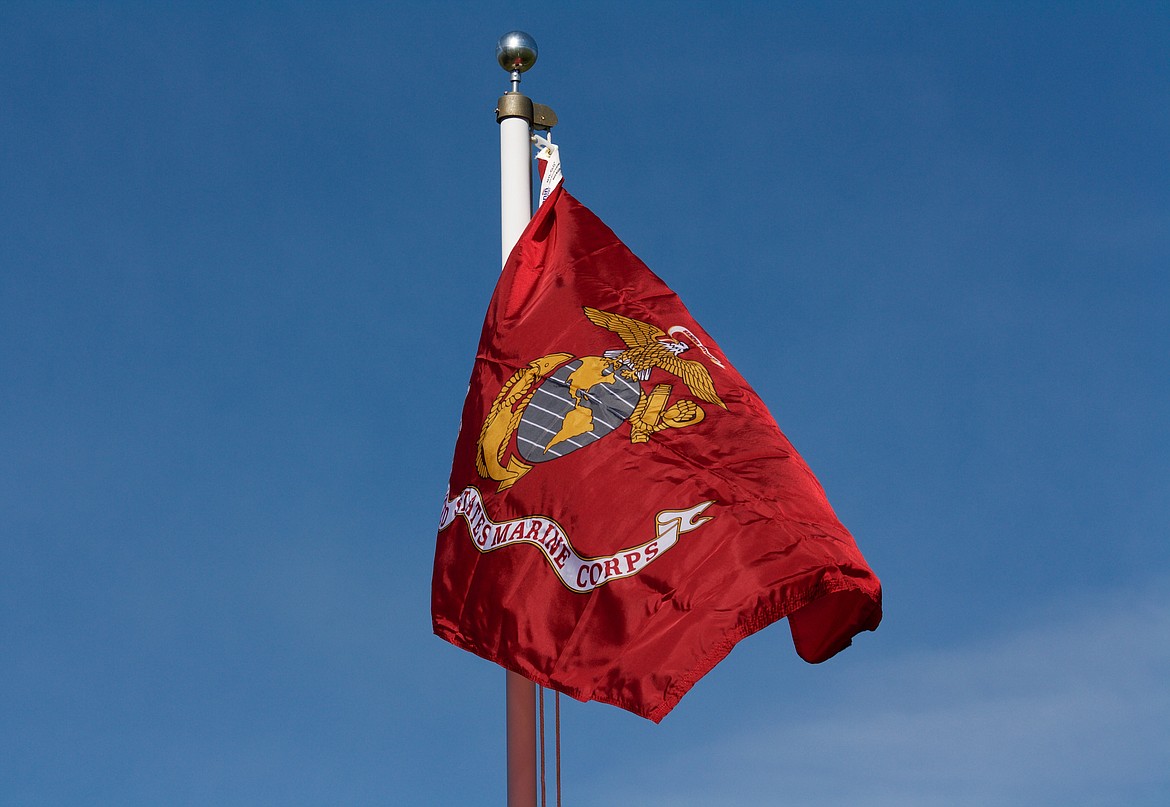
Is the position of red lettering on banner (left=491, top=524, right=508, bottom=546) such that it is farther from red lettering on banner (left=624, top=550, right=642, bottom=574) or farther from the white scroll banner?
red lettering on banner (left=624, top=550, right=642, bottom=574)

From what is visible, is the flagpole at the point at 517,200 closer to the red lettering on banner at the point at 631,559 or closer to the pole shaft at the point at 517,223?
the pole shaft at the point at 517,223

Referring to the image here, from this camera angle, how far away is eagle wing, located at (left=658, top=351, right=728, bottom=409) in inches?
380

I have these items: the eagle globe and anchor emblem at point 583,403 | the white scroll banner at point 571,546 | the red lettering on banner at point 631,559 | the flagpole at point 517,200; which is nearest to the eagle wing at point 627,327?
the eagle globe and anchor emblem at point 583,403

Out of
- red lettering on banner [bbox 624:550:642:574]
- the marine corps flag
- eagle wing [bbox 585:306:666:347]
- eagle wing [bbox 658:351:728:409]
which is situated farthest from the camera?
eagle wing [bbox 585:306:666:347]

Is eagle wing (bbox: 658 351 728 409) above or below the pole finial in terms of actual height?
below

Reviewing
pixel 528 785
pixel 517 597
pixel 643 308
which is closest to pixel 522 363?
pixel 643 308

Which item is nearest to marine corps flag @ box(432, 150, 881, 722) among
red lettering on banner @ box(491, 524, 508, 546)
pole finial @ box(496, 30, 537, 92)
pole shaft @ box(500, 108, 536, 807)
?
red lettering on banner @ box(491, 524, 508, 546)

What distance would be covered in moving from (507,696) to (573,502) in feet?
5.09

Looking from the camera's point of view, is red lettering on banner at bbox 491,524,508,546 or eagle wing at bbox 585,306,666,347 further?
eagle wing at bbox 585,306,666,347

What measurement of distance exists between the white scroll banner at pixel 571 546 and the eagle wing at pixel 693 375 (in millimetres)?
1155

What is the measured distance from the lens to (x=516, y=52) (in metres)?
11.8

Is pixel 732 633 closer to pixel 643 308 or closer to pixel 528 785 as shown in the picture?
pixel 528 785

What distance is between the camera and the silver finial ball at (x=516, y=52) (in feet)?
38.7

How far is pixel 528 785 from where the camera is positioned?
945cm
